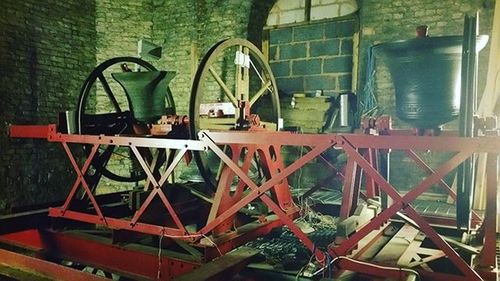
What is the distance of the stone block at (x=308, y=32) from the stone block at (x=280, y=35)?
0.42ft

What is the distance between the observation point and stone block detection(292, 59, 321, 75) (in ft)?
26.1

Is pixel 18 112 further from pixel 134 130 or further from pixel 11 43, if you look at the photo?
pixel 134 130

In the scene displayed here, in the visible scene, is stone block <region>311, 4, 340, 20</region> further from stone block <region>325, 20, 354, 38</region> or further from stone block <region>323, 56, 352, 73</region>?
stone block <region>323, 56, 352, 73</region>

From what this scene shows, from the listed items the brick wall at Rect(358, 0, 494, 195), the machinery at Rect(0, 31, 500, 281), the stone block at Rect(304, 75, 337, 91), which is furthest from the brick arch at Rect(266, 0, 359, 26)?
the machinery at Rect(0, 31, 500, 281)

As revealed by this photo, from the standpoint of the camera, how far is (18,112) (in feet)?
25.2

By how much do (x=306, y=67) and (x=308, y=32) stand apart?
26.9 inches

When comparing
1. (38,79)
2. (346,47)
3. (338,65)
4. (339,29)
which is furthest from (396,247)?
(38,79)

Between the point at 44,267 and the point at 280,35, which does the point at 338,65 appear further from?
the point at 44,267

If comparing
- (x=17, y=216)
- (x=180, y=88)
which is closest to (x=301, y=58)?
(x=180, y=88)

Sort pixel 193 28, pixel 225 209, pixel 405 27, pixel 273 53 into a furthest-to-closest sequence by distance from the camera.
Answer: pixel 193 28, pixel 273 53, pixel 405 27, pixel 225 209

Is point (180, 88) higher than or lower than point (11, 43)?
lower

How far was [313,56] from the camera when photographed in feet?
26.3

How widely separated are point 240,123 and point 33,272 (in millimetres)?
2547

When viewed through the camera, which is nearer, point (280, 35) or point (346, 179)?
point (346, 179)
